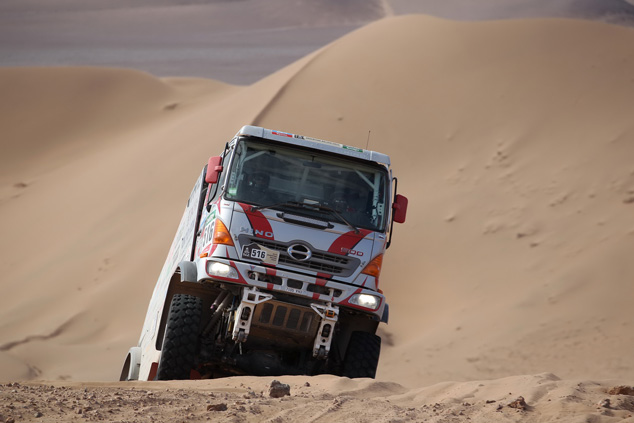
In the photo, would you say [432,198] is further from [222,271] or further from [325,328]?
[222,271]

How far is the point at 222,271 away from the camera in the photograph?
8664 mm

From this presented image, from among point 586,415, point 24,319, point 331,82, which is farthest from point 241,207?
point 331,82

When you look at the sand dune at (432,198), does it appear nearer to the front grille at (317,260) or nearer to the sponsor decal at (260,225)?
the front grille at (317,260)

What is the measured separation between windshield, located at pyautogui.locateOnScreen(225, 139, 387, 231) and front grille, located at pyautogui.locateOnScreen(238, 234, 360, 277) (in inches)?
15.3

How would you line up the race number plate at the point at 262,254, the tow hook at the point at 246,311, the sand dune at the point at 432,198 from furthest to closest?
the sand dune at the point at 432,198, the race number plate at the point at 262,254, the tow hook at the point at 246,311

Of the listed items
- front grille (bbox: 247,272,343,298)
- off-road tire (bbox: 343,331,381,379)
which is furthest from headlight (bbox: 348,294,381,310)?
off-road tire (bbox: 343,331,381,379)

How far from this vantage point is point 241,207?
29.3 feet

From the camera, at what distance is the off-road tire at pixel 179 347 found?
880 cm

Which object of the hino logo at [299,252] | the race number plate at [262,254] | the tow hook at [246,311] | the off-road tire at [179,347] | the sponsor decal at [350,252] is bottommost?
the off-road tire at [179,347]

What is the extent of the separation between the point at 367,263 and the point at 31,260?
18.9 meters

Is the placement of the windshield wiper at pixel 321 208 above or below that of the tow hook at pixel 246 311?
above

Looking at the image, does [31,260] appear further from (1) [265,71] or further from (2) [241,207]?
(1) [265,71]

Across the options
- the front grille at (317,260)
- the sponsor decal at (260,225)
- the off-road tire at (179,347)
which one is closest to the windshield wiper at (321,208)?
the sponsor decal at (260,225)

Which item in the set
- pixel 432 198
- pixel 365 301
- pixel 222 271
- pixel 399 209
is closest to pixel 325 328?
pixel 365 301
